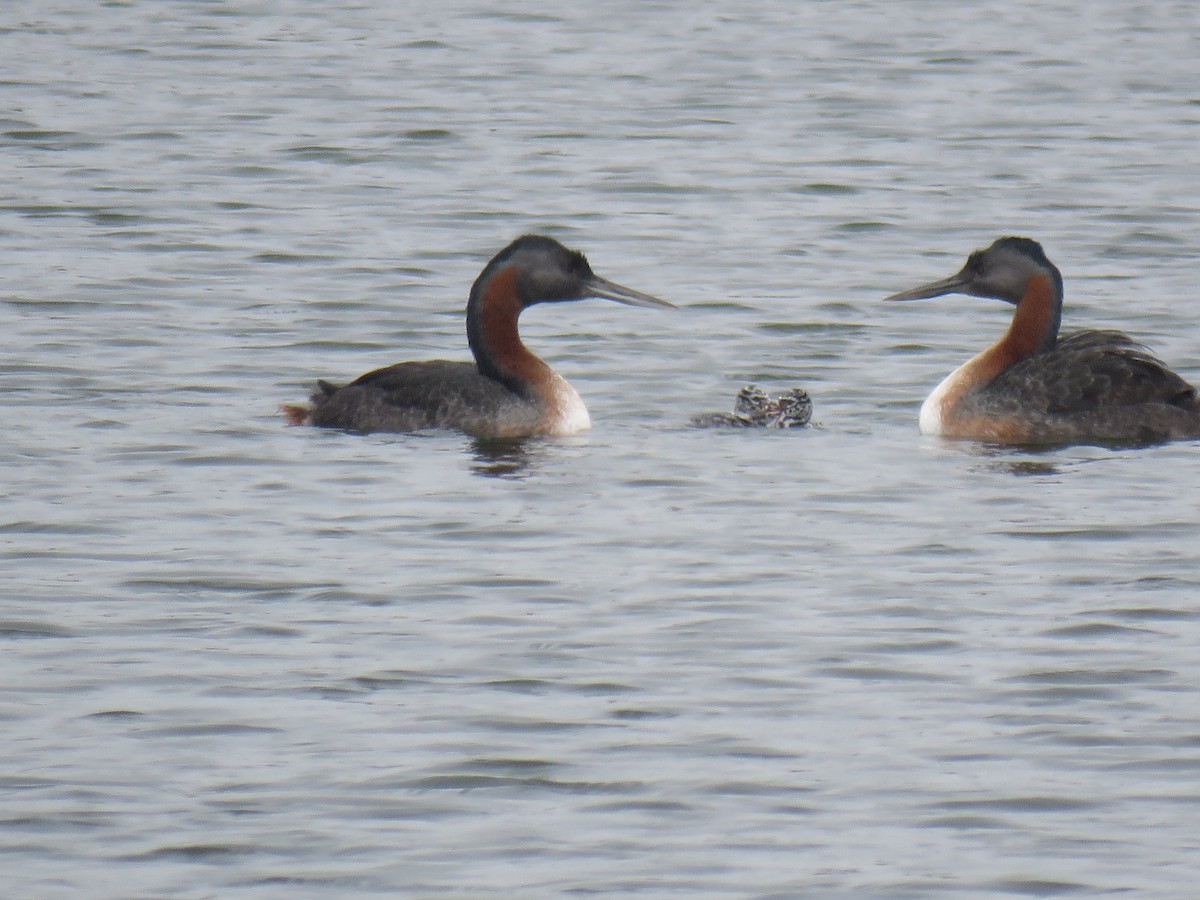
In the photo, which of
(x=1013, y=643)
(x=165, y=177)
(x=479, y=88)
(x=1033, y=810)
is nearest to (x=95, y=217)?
(x=165, y=177)

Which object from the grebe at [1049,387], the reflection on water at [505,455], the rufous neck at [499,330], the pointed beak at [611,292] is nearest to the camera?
the reflection on water at [505,455]

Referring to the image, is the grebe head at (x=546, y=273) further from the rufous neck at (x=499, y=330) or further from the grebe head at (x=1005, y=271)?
the grebe head at (x=1005, y=271)

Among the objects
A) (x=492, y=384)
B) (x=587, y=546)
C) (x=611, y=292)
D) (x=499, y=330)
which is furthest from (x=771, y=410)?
(x=587, y=546)

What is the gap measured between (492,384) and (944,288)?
251 cm

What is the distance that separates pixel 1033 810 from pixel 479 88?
1972 cm

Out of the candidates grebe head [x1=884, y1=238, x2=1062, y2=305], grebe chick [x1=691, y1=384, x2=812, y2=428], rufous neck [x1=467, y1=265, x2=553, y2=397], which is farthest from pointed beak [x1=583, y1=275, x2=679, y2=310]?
grebe head [x1=884, y1=238, x2=1062, y2=305]

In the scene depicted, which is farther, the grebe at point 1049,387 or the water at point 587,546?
the grebe at point 1049,387

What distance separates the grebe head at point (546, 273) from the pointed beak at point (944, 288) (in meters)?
1.38

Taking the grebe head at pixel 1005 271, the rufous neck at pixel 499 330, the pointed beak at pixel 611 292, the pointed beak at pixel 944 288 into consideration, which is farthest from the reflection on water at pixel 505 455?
the grebe head at pixel 1005 271

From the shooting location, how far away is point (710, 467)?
1168 centimetres

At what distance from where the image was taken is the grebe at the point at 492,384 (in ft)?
40.2

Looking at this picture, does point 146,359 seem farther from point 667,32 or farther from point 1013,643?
point 667,32

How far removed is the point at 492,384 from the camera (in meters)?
12.5

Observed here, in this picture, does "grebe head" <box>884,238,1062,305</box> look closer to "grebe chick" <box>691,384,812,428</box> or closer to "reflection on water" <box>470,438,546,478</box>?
"grebe chick" <box>691,384,812,428</box>
